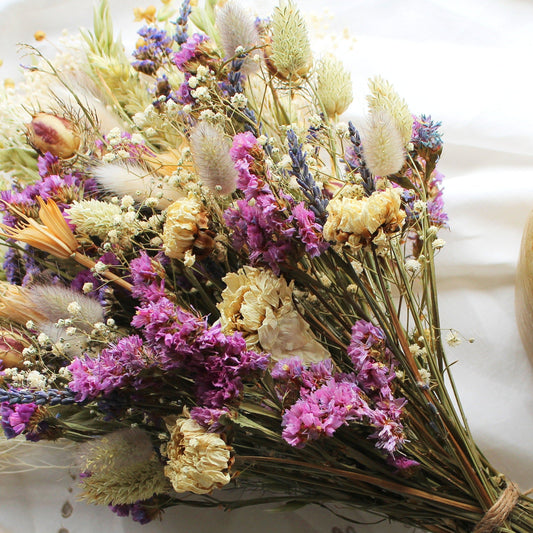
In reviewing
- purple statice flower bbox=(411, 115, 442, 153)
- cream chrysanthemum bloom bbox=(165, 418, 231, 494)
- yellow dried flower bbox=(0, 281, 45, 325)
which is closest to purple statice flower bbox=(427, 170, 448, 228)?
purple statice flower bbox=(411, 115, 442, 153)

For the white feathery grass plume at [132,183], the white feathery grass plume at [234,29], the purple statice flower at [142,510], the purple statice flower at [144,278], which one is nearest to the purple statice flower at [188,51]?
the white feathery grass plume at [234,29]

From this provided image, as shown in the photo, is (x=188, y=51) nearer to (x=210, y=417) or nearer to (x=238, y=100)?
(x=238, y=100)

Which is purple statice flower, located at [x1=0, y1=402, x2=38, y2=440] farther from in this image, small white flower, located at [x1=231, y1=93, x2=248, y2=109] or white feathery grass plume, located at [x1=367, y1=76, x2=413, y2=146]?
white feathery grass plume, located at [x1=367, y1=76, x2=413, y2=146]

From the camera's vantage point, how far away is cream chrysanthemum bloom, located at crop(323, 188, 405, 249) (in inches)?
20.2

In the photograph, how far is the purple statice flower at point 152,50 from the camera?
32.7 inches

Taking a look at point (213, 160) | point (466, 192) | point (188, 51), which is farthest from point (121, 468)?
point (466, 192)

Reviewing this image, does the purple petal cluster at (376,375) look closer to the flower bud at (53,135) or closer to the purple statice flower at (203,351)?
the purple statice flower at (203,351)

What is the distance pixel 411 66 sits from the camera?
105 centimetres

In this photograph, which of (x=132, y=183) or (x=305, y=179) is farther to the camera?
(x=132, y=183)

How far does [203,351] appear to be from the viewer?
531 mm

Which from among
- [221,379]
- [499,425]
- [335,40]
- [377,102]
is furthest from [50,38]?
[499,425]

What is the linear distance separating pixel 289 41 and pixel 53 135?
0.33 metres

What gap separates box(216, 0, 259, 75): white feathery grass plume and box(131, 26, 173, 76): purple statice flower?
6.7 inches

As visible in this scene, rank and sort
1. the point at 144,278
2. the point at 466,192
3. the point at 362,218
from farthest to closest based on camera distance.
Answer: the point at 466,192, the point at 144,278, the point at 362,218
